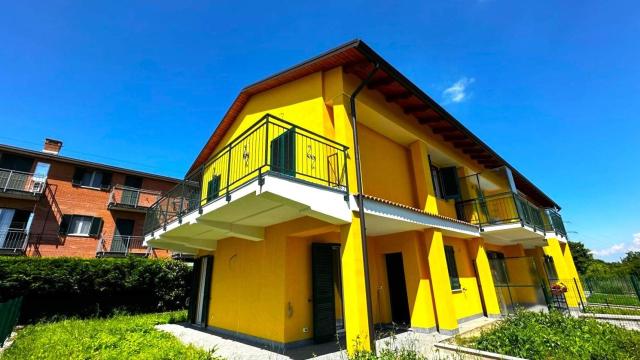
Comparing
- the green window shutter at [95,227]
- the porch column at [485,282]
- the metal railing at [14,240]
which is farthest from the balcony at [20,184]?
the porch column at [485,282]

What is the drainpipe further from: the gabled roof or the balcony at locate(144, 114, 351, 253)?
the gabled roof

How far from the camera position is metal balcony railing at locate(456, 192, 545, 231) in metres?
11.5

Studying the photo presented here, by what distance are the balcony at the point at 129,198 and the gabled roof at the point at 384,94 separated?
35.6ft

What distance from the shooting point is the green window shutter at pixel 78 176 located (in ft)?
67.7

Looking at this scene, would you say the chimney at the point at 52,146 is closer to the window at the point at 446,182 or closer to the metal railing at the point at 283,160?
the metal railing at the point at 283,160

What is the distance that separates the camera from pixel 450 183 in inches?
489

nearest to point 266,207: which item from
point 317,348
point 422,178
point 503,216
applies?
point 317,348

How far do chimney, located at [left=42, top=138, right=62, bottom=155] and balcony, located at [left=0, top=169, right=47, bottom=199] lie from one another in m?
4.60

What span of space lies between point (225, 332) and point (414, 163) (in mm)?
9218

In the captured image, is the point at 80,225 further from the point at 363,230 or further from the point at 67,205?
the point at 363,230

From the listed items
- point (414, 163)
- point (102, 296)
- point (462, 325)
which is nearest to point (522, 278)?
point (462, 325)

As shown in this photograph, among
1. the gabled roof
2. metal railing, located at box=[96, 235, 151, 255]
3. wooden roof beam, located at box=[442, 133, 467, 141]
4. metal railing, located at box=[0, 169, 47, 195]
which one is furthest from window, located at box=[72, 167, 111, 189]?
wooden roof beam, located at box=[442, 133, 467, 141]

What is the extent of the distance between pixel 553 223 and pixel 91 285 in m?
25.9

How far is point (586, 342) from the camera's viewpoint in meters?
5.67
